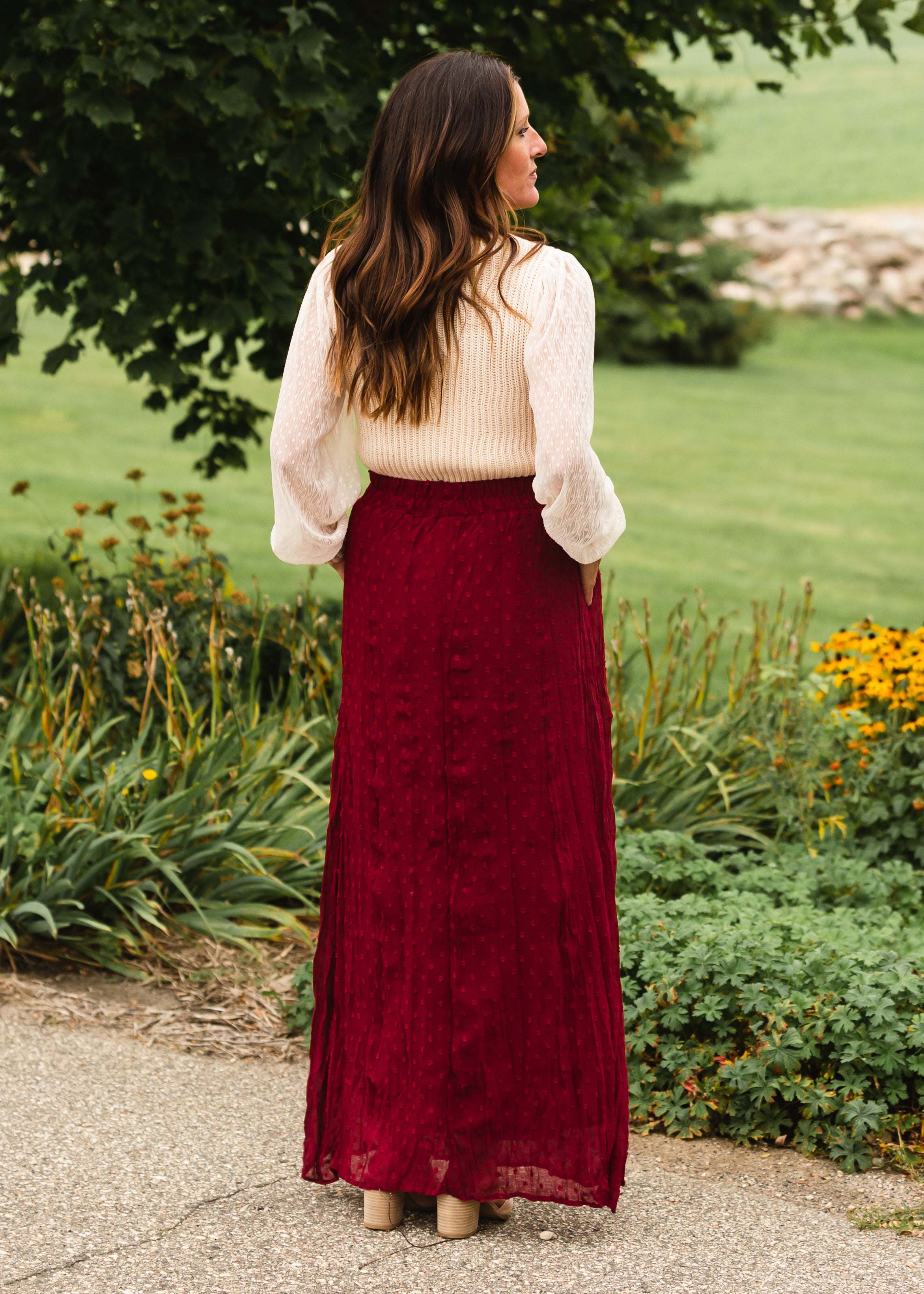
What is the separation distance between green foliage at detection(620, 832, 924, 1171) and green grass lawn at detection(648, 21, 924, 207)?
89.7 ft

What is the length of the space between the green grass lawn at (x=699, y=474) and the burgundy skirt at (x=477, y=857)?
6.55m

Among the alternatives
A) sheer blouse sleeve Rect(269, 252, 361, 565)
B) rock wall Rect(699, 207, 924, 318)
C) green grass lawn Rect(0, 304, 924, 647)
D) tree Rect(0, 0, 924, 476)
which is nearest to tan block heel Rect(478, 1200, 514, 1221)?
sheer blouse sleeve Rect(269, 252, 361, 565)

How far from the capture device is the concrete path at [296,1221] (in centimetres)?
254

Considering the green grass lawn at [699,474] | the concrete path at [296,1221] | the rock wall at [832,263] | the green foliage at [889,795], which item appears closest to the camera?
the concrete path at [296,1221]

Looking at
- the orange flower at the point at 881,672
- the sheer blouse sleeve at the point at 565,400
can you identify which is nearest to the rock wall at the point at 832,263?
the orange flower at the point at 881,672

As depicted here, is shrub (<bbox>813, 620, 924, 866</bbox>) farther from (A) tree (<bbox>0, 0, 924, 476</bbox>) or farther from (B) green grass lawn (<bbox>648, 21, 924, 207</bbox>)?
(B) green grass lawn (<bbox>648, 21, 924, 207</bbox>)

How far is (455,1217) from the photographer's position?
2.68m

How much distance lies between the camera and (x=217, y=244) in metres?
5.45

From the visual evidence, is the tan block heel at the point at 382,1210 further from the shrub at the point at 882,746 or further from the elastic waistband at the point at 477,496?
the shrub at the point at 882,746

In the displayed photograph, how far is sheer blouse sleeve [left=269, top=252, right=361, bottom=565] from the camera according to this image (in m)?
2.59

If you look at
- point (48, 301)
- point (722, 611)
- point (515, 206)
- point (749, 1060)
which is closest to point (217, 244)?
point (48, 301)

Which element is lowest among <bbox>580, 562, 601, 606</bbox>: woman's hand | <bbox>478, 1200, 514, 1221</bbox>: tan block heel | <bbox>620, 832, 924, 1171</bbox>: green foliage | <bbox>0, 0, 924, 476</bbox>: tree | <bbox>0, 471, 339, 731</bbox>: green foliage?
<bbox>478, 1200, 514, 1221</bbox>: tan block heel

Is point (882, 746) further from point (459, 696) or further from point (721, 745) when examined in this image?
point (459, 696)

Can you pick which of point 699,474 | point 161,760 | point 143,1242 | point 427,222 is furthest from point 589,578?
point 699,474
